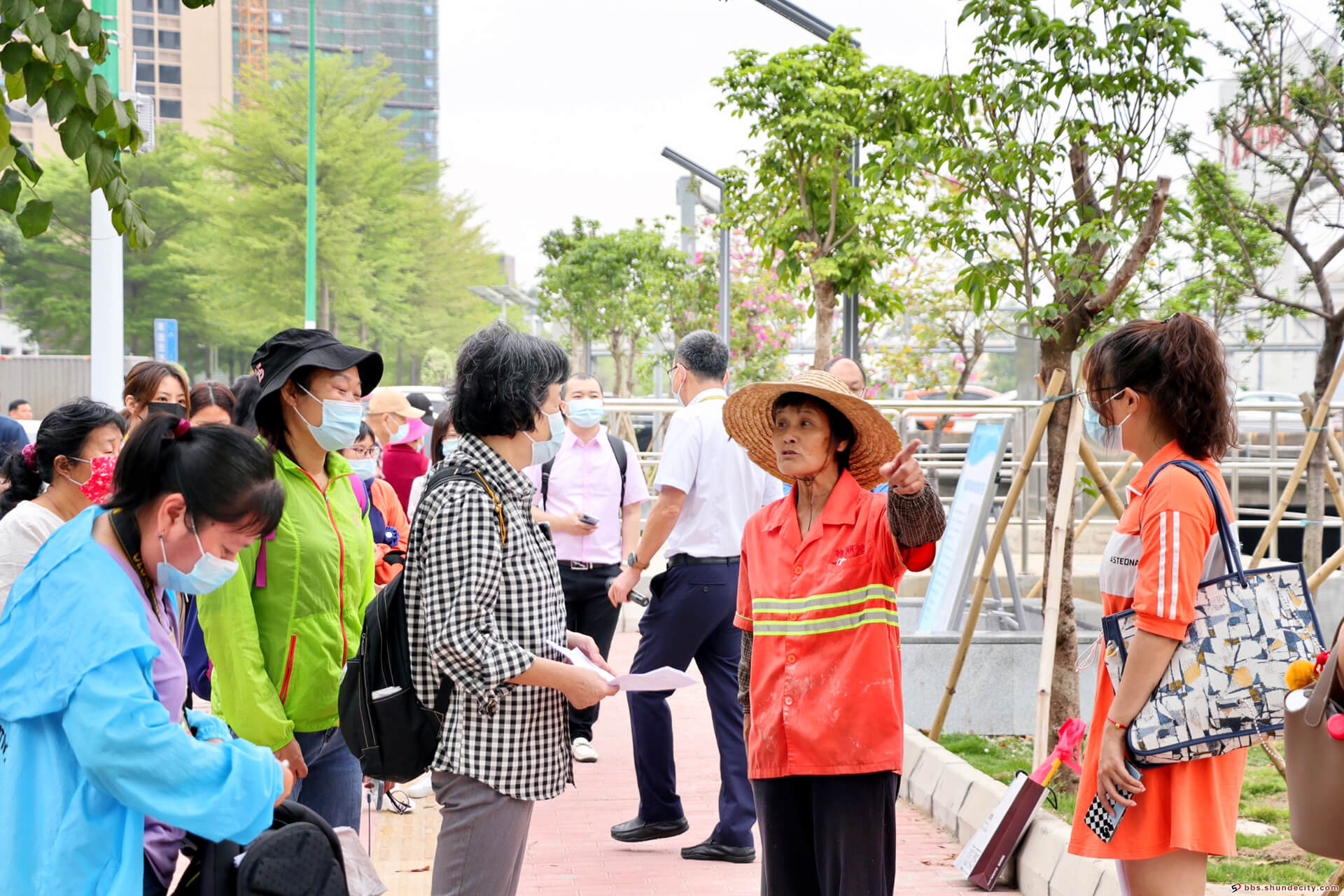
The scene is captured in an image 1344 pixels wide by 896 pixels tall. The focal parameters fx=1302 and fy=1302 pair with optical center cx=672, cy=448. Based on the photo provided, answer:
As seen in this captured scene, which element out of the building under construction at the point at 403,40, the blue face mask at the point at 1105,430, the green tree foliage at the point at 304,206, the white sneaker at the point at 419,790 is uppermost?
the building under construction at the point at 403,40

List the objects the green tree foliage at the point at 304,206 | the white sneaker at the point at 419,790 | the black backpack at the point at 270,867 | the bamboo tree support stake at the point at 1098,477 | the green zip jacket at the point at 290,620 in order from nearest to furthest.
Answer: the black backpack at the point at 270,867, the green zip jacket at the point at 290,620, the bamboo tree support stake at the point at 1098,477, the white sneaker at the point at 419,790, the green tree foliage at the point at 304,206

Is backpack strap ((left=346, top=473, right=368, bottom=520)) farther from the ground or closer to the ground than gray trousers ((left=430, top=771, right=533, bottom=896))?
farther from the ground

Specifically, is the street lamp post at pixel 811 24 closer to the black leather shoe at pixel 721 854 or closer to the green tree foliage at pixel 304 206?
the black leather shoe at pixel 721 854

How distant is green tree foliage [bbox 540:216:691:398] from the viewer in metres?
33.4

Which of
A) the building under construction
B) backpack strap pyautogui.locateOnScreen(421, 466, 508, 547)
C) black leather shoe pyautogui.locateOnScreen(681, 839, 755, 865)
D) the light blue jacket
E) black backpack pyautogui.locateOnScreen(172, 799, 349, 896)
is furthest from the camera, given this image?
the building under construction

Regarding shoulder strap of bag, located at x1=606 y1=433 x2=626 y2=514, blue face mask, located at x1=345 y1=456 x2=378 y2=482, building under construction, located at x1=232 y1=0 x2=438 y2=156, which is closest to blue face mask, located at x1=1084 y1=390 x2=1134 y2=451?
blue face mask, located at x1=345 y1=456 x2=378 y2=482

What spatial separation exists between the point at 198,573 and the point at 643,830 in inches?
144

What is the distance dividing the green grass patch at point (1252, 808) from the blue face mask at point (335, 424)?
118 inches

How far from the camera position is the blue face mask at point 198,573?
239cm

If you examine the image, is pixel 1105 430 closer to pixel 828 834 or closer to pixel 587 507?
pixel 828 834

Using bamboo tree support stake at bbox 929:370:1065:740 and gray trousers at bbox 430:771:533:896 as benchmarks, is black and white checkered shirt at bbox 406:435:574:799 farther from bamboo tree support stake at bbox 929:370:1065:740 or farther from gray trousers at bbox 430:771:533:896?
bamboo tree support stake at bbox 929:370:1065:740

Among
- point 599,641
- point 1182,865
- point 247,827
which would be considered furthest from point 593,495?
point 247,827

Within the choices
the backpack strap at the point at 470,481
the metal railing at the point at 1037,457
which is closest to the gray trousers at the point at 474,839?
the backpack strap at the point at 470,481

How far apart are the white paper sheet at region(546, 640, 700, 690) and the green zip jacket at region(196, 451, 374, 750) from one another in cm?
68
